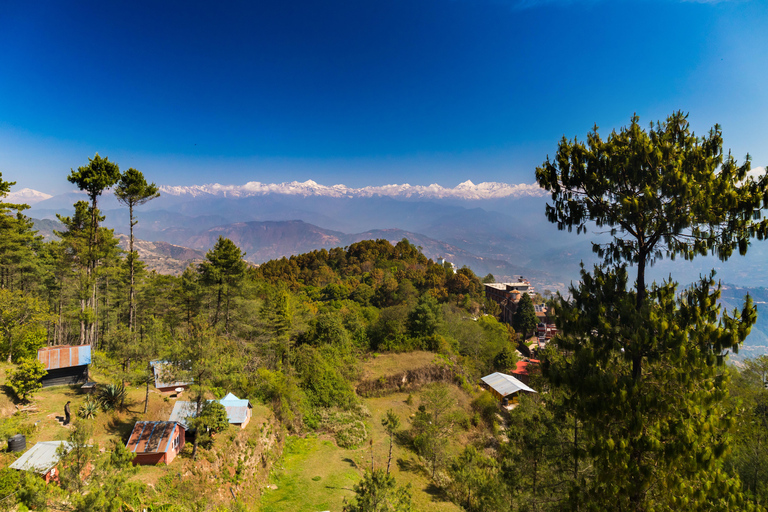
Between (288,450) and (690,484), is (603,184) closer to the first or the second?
(690,484)

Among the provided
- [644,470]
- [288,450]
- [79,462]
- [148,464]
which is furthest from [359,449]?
[644,470]

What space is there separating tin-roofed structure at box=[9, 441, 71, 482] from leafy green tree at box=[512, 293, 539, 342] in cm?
6292

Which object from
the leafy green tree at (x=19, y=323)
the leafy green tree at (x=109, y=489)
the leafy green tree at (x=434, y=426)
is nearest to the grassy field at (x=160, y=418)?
the leafy green tree at (x=19, y=323)

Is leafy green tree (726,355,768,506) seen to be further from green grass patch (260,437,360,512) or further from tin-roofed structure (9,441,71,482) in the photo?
tin-roofed structure (9,441,71,482)

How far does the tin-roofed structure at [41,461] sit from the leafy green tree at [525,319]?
Result: 62922 mm

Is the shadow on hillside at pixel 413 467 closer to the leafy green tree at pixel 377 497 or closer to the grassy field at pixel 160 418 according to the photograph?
the grassy field at pixel 160 418

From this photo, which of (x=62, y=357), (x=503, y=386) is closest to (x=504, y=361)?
(x=503, y=386)

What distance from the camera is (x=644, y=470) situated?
5.85m

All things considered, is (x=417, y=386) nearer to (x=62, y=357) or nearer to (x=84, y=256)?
(x=62, y=357)

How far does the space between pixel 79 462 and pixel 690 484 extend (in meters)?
14.1

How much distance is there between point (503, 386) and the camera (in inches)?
1273

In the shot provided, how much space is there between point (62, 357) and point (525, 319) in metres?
62.7

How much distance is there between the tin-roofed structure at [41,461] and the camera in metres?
9.72

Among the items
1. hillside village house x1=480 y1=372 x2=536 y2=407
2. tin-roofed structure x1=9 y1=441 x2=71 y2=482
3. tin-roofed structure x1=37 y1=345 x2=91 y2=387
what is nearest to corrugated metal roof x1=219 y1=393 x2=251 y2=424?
tin-roofed structure x1=9 y1=441 x2=71 y2=482
